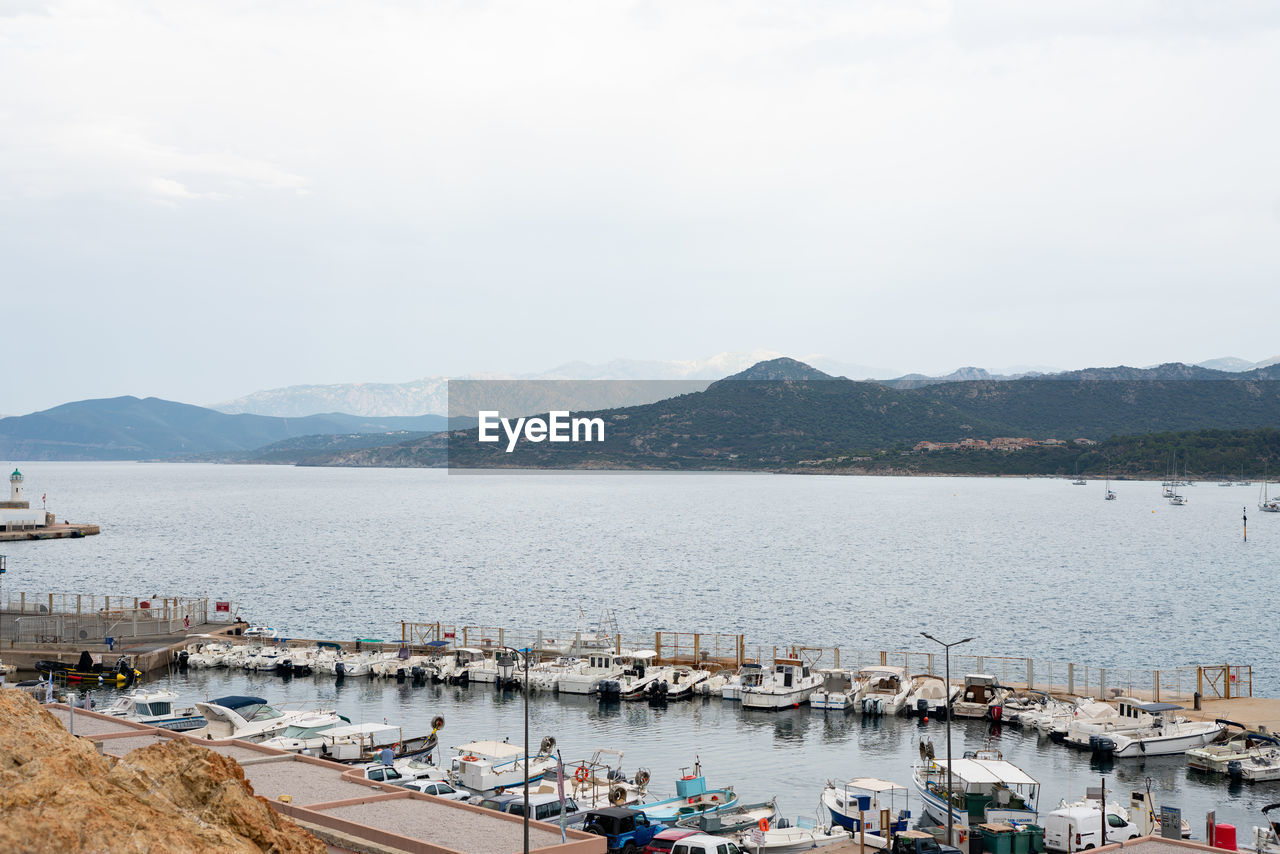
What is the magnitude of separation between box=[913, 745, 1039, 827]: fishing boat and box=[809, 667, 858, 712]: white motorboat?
58.3 ft

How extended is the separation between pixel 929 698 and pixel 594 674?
18088 millimetres

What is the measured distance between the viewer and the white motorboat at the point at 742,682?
192 ft

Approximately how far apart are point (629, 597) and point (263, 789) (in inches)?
3119

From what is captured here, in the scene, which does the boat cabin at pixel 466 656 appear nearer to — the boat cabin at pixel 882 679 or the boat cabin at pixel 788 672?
the boat cabin at pixel 788 672

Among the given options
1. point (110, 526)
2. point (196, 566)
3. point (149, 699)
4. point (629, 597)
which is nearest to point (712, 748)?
A: point (149, 699)

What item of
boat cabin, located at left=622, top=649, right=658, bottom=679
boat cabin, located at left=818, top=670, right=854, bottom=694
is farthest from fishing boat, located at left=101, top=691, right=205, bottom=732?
boat cabin, located at left=818, top=670, right=854, bottom=694

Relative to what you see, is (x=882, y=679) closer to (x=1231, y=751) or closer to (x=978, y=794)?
(x=1231, y=751)

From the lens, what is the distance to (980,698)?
180 ft

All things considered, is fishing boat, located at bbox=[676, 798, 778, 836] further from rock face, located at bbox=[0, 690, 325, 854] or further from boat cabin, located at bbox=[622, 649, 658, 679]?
boat cabin, located at bbox=[622, 649, 658, 679]

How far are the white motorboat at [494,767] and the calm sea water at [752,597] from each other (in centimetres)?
688

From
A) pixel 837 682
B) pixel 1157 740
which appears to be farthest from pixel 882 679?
pixel 1157 740

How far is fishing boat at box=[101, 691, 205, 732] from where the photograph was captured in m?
46.0

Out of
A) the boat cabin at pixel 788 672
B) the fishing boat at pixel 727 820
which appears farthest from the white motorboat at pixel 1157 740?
the fishing boat at pixel 727 820

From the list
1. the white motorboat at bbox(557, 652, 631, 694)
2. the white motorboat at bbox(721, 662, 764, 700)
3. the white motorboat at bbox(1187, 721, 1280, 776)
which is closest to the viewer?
the white motorboat at bbox(1187, 721, 1280, 776)
